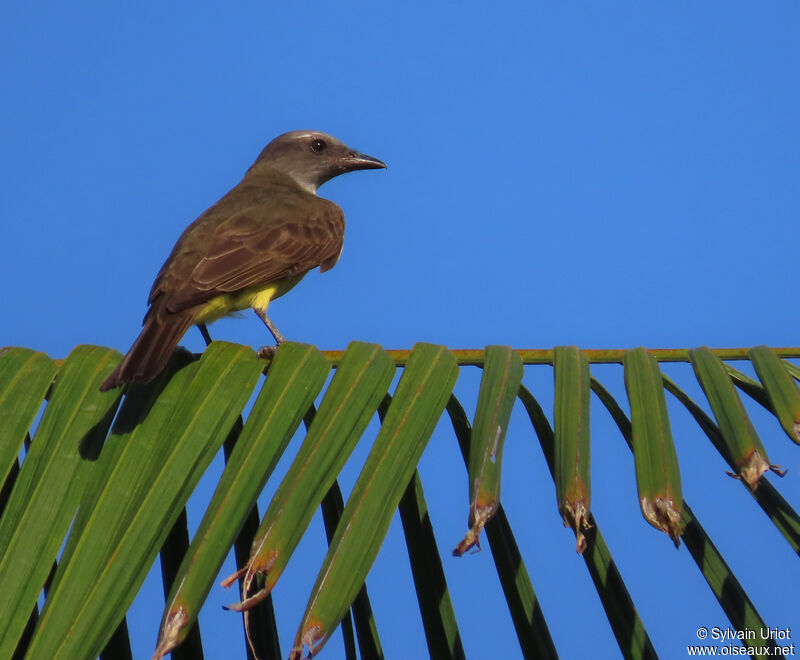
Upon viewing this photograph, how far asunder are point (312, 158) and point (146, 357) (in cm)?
478

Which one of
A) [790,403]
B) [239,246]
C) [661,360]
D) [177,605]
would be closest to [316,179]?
[239,246]

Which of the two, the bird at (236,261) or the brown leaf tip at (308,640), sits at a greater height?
the bird at (236,261)

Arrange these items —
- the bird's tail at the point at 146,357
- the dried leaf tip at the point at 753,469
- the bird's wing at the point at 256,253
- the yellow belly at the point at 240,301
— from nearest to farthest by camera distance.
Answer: the dried leaf tip at the point at 753,469
the bird's tail at the point at 146,357
the bird's wing at the point at 256,253
the yellow belly at the point at 240,301

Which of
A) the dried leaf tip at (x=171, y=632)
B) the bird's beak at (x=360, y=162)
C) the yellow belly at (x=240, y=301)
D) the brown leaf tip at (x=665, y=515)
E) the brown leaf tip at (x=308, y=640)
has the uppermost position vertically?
the bird's beak at (x=360, y=162)

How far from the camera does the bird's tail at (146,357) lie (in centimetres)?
296

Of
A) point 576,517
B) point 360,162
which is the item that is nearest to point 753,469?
point 576,517

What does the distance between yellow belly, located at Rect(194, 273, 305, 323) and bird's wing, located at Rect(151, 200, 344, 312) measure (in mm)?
88

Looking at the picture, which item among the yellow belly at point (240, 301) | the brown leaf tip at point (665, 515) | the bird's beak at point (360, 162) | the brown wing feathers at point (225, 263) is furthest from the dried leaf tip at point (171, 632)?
the bird's beak at point (360, 162)

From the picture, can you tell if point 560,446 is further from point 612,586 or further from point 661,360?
point 661,360

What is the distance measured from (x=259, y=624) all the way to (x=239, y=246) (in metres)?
2.76

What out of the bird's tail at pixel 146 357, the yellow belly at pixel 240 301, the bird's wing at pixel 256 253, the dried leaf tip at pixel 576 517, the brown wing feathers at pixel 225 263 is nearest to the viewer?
the dried leaf tip at pixel 576 517

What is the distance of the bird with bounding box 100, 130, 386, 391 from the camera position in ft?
11.9

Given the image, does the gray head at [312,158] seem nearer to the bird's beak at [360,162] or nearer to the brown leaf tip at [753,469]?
the bird's beak at [360,162]

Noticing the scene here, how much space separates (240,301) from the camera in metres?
5.25
